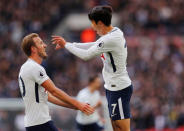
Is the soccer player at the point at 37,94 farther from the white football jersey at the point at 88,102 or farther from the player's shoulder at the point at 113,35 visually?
the white football jersey at the point at 88,102

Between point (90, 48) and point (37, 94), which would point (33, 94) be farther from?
point (90, 48)

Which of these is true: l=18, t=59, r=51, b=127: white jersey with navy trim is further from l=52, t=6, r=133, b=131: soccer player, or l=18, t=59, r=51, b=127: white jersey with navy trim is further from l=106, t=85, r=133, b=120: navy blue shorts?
l=106, t=85, r=133, b=120: navy blue shorts

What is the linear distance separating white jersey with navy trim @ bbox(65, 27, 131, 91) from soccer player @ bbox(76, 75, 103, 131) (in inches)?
Answer: 155

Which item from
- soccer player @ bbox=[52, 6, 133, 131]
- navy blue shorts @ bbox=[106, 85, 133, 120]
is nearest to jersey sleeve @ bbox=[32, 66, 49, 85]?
soccer player @ bbox=[52, 6, 133, 131]

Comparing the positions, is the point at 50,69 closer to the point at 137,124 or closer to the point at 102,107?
the point at 137,124

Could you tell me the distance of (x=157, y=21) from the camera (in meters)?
25.2

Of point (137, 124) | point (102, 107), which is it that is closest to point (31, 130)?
point (102, 107)

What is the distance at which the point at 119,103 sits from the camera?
9.59 meters

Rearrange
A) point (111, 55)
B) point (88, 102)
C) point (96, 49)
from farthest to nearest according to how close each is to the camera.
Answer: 1. point (88, 102)
2. point (111, 55)
3. point (96, 49)

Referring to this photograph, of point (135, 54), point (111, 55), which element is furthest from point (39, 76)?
point (135, 54)

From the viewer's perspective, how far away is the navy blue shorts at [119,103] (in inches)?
377

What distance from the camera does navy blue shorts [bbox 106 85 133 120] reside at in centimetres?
959

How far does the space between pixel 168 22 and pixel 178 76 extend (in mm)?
4064

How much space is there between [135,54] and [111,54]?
531 inches
